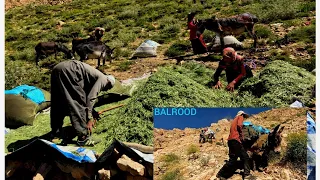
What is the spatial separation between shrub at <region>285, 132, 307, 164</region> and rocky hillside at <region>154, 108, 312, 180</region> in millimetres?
92

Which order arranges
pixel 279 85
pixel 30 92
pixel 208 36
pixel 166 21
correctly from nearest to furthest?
pixel 279 85 → pixel 30 92 → pixel 208 36 → pixel 166 21

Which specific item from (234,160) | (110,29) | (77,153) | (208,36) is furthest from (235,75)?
(110,29)

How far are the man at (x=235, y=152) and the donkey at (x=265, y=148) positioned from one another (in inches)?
6.3

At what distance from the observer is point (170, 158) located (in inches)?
320

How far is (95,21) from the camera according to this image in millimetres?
13734

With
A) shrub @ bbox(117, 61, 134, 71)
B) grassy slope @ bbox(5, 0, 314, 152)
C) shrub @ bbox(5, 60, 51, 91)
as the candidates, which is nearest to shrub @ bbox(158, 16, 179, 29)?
grassy slope @ bbox(5, 0, 314, 152)

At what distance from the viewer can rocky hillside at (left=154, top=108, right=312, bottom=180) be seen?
7.91 metres

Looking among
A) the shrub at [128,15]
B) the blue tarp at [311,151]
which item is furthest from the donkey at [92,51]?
the blue tarp at [311,151]

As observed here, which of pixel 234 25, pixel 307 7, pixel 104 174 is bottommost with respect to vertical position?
pixel 104 174

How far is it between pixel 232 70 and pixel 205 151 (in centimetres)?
177

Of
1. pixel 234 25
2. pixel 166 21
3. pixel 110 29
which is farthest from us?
pixel 110 29

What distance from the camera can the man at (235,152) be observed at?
7.99 meters

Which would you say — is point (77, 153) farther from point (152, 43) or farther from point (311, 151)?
point (152, 43)

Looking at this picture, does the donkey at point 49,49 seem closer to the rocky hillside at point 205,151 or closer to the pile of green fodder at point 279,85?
the rocky hillside at point 205,151
